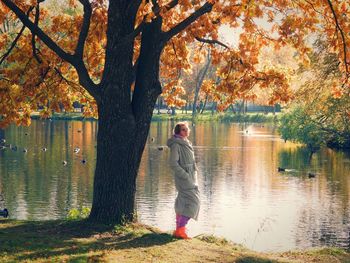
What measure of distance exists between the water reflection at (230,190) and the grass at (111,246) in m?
8.90

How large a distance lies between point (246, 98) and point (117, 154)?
16.3 ft

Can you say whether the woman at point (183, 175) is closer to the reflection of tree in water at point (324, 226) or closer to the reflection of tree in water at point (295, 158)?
the reflection of tree in water at point (324, 226)

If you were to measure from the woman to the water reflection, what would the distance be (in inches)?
362

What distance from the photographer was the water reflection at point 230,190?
23.3 meters

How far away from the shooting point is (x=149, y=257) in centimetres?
1029

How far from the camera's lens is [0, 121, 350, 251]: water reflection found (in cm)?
2331

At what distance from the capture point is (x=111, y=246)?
10836 millimetres

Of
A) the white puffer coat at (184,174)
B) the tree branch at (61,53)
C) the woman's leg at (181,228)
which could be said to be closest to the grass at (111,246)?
the woman's leg at (181,228)

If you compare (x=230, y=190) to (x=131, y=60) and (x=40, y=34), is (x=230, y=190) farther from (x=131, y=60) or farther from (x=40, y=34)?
(x=40, y=34)

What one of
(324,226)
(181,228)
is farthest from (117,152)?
(324,226)

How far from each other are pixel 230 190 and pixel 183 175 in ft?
68.2

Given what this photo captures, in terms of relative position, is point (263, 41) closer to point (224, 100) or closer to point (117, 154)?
point (224, 100)

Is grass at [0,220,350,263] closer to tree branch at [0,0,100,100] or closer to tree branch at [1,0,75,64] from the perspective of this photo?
tree branch at [0,0,100,100]

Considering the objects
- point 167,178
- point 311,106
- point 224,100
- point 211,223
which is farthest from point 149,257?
point 311,106
